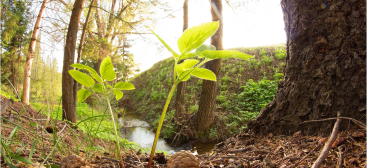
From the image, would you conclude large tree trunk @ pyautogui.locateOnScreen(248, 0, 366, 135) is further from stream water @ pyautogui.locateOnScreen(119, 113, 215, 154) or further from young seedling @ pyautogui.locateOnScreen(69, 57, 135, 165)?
stream water @ pyautogui.locateOnScreen(119, 113, 215, 154)

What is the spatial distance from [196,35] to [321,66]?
3.09 ft

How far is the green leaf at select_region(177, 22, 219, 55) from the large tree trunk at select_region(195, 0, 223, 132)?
4.20 meters

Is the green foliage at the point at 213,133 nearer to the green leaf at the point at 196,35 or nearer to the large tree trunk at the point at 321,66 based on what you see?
the large tree trunk at the point at 321,66

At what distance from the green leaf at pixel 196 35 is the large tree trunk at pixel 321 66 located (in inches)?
34.9

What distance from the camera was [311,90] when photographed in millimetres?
1182

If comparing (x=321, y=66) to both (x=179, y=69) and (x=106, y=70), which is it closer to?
(x=179, y=69)

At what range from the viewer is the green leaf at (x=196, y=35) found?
65cm

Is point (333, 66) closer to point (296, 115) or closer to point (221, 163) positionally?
point (296, 115)

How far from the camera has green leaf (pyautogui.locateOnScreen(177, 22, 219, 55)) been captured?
25.6 inches

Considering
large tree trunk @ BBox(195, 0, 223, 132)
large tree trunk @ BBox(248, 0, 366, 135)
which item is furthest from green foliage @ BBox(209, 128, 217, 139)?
large tree trunk @ BBox(248, 0, 366, 135)

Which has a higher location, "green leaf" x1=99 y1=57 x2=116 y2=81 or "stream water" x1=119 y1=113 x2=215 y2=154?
"green leaf" x1=99 y1=57 x2=116 y2=81

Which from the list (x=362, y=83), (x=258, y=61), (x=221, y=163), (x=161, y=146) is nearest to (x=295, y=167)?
(x=221, y=163)

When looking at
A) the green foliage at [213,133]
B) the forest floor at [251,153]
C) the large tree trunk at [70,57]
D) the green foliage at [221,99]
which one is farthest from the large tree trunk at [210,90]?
the forest floor at [251,153]

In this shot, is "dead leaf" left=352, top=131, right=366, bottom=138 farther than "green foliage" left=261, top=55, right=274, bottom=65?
No
